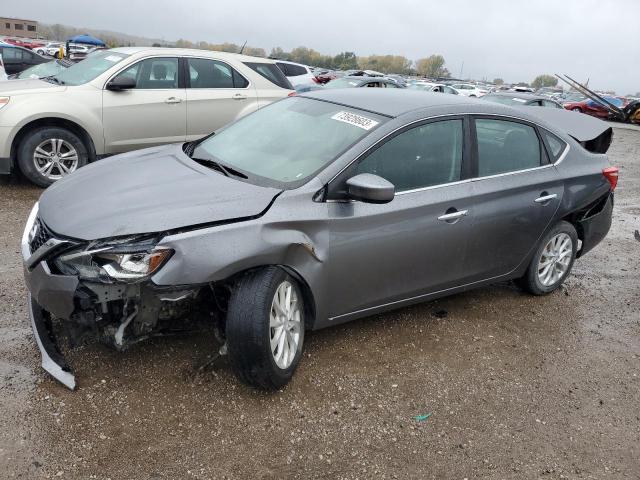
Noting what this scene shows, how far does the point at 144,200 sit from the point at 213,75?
5.12 meters

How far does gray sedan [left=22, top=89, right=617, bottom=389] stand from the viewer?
9.08 feet

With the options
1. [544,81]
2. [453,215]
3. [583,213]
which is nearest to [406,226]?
[453,215]

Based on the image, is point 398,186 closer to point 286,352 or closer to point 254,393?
point 286,352

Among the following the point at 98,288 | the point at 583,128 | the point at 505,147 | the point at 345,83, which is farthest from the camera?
the point at 345,83

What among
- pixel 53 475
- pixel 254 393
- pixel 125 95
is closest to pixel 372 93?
pixel 254 393

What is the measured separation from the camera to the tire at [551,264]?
14.6 ft

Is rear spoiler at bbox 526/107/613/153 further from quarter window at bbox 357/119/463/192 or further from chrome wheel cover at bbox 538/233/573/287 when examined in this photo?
quarter window at bbox 357/119/463/192

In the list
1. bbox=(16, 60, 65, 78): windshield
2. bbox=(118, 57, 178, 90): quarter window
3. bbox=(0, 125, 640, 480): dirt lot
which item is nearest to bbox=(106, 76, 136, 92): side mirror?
bbox=(118, 57, 178, 90): quarter window

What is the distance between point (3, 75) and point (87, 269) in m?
9.86

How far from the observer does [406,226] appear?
3449 millimetres

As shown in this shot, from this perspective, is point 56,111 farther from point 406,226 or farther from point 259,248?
point 406,226

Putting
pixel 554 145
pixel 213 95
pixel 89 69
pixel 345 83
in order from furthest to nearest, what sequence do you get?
pixel 345 83 < pixel 213 95 < pixel 89 69 < pixel 554 145

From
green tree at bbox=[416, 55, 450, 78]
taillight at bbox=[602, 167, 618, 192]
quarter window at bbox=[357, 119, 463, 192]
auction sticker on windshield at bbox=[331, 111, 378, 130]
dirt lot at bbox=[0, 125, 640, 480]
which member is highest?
auction sticker on windshield at bbox=[331, 111, 378, 130]

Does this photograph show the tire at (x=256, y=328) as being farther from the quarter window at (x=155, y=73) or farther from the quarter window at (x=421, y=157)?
the quarter window at (x=155, y=73)
